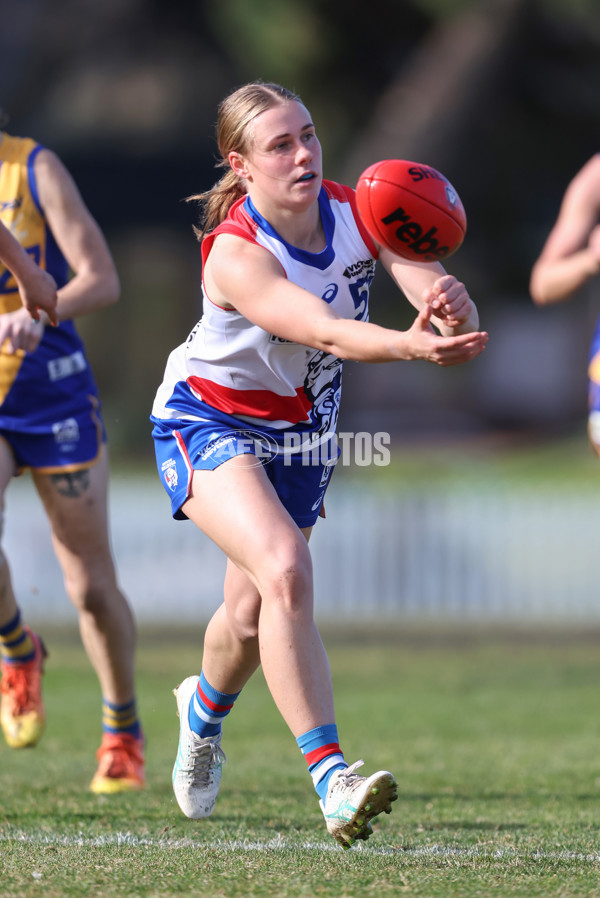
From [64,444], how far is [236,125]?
183 centimetres

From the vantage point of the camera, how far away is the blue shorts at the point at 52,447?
512 cm

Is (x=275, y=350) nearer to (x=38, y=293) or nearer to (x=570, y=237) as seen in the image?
(x=38, y=293)

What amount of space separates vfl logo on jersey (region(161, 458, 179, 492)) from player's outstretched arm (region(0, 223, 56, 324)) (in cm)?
84

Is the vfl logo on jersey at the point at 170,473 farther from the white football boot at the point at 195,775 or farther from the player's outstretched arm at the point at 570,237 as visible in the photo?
the player's outstretched arm at the point at 570,237

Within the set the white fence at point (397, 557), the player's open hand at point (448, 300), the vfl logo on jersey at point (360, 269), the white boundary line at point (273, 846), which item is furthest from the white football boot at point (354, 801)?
the white fence at point (397, 557)

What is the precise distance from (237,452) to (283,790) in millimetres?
2146

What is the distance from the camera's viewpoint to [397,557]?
13211 mm

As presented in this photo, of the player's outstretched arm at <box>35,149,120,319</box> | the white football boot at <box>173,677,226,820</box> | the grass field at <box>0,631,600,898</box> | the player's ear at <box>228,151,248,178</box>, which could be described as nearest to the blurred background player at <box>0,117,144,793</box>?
the player's outstretched arm at <box>35,149,120,319</box>

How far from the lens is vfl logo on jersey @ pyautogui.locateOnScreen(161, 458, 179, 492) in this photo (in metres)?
3.91

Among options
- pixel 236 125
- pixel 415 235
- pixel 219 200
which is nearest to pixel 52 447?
pixel 219 200

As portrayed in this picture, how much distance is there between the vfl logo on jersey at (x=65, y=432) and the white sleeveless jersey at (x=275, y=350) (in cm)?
124

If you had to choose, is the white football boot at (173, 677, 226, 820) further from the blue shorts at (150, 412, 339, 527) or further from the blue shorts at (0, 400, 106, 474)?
the blue shorts at (0, 400, 106, 474)

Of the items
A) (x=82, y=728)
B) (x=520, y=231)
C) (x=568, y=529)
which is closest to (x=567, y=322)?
(x=520, y=231)

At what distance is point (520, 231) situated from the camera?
23406 mm
